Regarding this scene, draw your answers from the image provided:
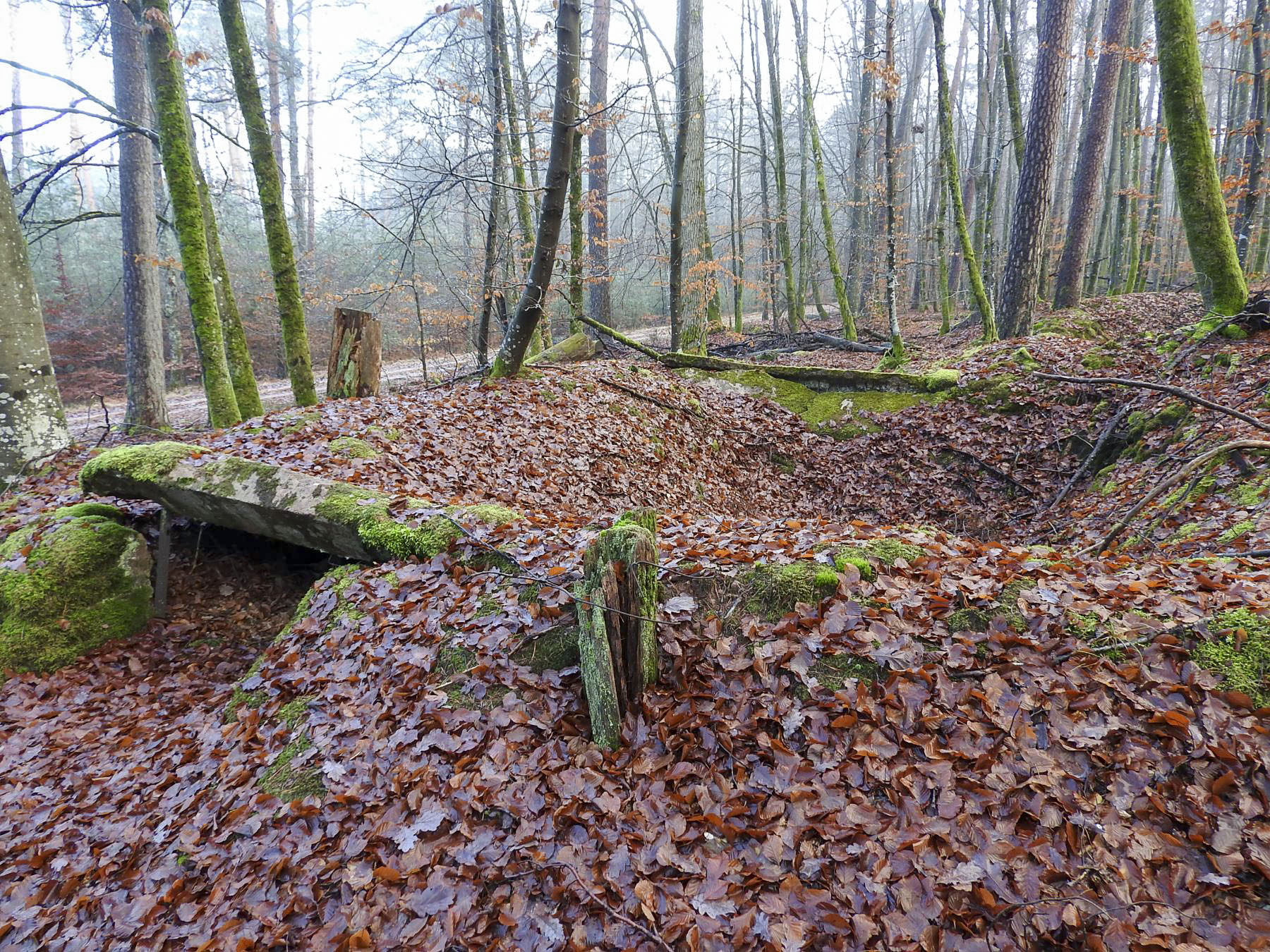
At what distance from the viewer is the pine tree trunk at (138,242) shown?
986 cm

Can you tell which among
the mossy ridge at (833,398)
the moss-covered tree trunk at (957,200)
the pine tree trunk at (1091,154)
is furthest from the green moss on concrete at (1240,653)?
the pine tree trunk at (1091,154)

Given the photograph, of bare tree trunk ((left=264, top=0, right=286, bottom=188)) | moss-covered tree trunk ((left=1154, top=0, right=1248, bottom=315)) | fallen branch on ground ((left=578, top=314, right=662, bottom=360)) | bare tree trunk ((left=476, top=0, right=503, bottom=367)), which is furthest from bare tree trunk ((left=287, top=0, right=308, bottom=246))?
moss-covered tree trunk ((left=1154, top=0, right=1248, bottom=315))

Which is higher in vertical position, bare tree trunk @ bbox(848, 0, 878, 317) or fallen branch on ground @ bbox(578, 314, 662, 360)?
bare tree trunk @ bbox(848, 0, 878, 317)

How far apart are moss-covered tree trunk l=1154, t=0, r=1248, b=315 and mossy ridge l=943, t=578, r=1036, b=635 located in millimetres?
7332

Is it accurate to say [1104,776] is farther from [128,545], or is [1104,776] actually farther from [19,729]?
[128,545]

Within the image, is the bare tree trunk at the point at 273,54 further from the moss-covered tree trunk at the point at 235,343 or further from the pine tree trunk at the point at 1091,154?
the pine tree trunk at the point at 1091,154

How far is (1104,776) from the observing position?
2557mm

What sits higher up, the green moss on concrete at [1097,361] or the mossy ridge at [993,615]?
the green moss on concrete at [1097,361]

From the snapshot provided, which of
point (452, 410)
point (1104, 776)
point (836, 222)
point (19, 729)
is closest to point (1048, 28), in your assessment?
point (452, 410)

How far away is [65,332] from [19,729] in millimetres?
18081

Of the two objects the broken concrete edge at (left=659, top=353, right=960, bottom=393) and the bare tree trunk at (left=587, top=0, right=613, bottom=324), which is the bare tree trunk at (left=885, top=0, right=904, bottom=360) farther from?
the bare tree trunk at (left=587, top=0, right=613, bottom=324)

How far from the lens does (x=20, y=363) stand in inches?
235

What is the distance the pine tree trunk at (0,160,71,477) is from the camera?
588 cm

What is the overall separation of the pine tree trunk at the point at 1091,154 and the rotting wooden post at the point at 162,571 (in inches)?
654
